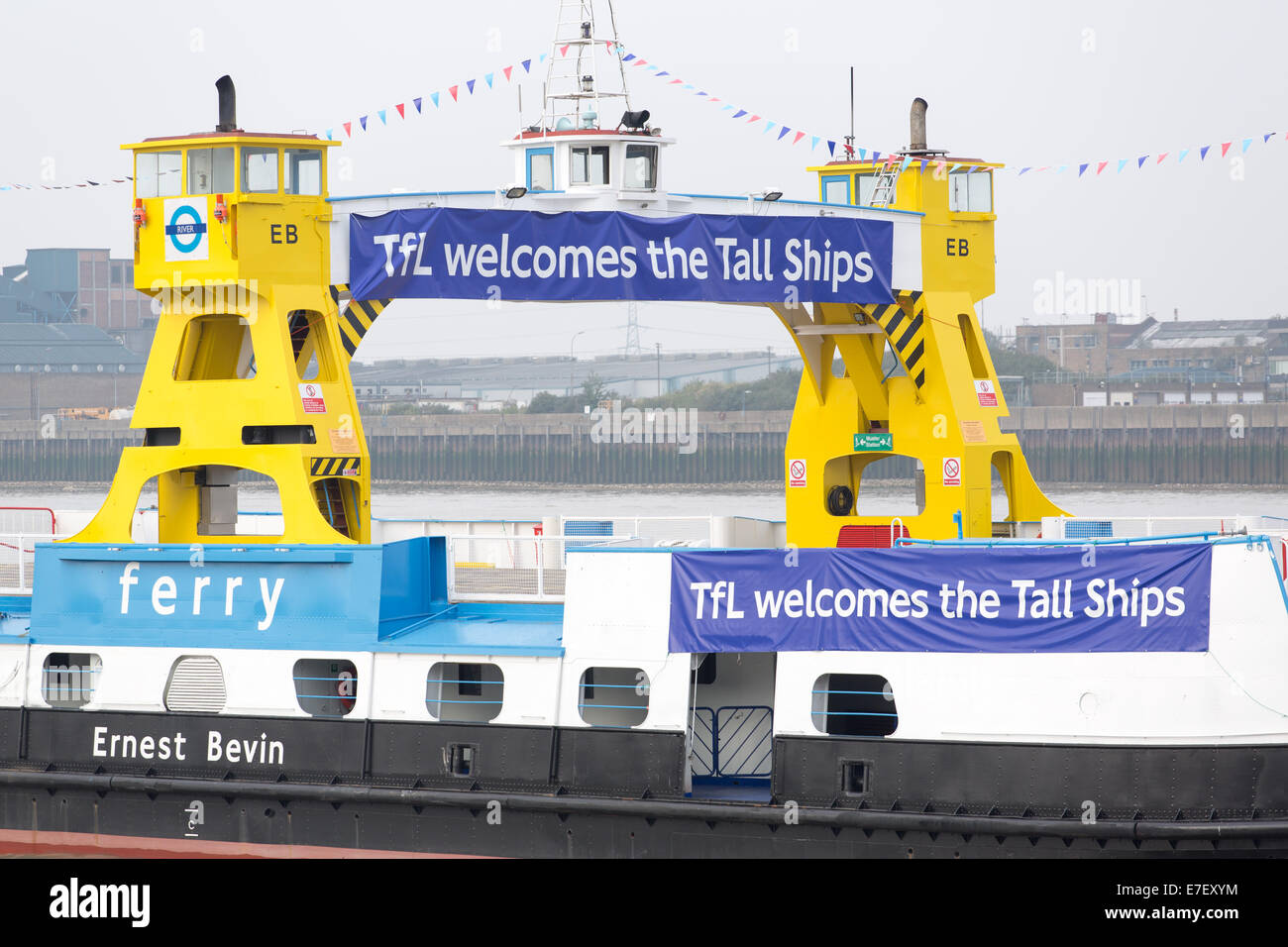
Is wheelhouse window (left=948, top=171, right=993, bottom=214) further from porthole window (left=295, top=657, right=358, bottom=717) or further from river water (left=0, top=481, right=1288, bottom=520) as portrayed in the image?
river water (left=0, top=481, right=1288, bottom=520)

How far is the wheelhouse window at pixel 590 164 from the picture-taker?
695 inches

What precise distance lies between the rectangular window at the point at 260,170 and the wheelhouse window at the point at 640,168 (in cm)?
378

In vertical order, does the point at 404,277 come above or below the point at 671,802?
above

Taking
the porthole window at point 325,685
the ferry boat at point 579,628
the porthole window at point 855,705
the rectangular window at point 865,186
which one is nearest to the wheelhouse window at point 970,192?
the ferry boat at point 579,628

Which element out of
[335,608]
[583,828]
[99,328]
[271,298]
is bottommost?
[583,828]

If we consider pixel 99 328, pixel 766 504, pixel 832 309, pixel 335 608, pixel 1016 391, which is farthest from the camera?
pixel 99 328

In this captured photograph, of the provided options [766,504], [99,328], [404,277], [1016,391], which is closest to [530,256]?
[404,277]

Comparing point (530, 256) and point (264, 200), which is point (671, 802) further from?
point (264, 200)

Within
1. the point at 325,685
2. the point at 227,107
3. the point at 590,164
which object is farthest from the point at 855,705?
the point at 227,107

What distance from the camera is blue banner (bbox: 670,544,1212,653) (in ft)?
44.0

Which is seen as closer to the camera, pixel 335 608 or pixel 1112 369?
pixel 335 608

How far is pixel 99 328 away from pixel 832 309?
89.2 metres

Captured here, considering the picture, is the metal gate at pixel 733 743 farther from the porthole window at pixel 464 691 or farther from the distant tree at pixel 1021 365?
the distant tree at pixel 1021 365

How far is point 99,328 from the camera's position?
10169cm
